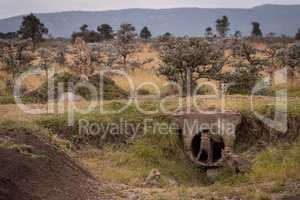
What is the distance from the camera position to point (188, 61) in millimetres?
24688

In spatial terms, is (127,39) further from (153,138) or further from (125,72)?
(153,138)

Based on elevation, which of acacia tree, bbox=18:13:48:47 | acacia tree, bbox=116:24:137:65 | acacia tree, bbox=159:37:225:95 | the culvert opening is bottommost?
the culvert opening

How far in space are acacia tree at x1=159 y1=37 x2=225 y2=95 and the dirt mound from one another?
10.2 m

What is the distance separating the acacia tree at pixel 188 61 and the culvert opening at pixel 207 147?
4664mm

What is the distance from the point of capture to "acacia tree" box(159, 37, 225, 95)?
24594 mm

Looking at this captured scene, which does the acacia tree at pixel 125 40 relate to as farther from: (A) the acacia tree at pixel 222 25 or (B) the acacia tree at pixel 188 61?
(A) the acacia tree at pixel 222 25

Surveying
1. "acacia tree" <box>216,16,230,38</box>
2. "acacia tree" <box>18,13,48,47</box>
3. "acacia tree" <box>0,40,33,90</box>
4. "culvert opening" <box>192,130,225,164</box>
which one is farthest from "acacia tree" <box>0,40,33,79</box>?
"acacia tree" <box>216,16,230,38</box>

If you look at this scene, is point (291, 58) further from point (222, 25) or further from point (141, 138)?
point (222, 25)

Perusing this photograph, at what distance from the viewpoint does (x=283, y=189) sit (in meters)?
14.3

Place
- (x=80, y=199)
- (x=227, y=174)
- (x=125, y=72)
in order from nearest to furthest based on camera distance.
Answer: (x=80, y=199) → (x=227, y=174) → (x=125, y=72)

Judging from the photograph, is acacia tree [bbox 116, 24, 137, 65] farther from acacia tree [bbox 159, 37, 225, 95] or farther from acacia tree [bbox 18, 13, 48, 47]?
acacia tree [bbox 159, 37, 225, 95]

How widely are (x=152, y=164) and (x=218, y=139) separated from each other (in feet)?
10.1

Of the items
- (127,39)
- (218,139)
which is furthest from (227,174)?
(127,39)

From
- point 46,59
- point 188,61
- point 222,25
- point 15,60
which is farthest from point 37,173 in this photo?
point 222,25
